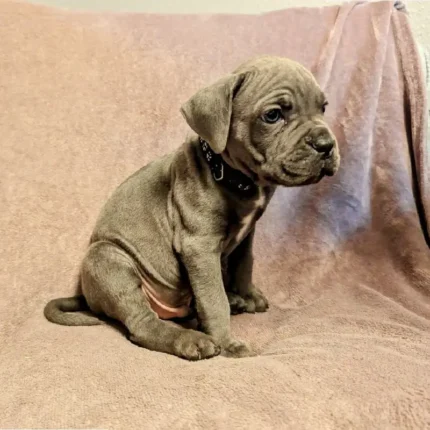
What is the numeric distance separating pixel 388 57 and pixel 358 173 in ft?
1.76

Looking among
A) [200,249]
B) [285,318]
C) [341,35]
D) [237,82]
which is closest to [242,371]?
[200,249]

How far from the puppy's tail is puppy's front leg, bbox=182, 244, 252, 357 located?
0.41m

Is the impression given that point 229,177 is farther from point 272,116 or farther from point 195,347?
point 195,347

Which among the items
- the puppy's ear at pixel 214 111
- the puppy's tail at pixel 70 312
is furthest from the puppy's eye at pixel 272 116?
the puppy's tail at pixel 70 312

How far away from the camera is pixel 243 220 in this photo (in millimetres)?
1937

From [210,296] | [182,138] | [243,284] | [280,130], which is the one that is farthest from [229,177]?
[182,138]

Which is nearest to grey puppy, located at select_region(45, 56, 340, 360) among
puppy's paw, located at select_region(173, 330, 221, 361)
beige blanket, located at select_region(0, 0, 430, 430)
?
puppy's paw, located at select_region(173, 330, 221, 361)

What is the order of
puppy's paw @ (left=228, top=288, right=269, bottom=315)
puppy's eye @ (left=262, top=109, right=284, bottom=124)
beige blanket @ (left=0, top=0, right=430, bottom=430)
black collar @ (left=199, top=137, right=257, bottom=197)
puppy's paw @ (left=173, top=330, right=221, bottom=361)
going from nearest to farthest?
puppy's paw @ (left=173, top=330, right=221, bottom=361)
puppy's eye @ (left=262, top=109, right=284, bottom=124)
black collar @ (left=199, top=137, right=257, bottom=197)
beige blanket @ (left=0, top=0, right=430, bottom=430)
puppy's paw @ (left=228, top=288, right=269, bottom=315)

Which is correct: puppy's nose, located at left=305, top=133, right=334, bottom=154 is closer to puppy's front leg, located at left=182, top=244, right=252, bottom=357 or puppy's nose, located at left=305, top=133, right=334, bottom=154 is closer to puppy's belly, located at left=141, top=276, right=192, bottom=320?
puppy's front leg, located at left=182, top=244, right=252, bottom=357

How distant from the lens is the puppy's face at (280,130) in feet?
5.73

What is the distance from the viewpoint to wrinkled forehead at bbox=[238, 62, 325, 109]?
1.79 m

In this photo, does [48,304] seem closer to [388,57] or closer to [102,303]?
[102,303]

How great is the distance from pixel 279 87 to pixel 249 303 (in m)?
0.83

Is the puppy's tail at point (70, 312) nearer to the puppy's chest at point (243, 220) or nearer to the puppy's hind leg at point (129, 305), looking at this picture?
the puppy's hind leg at point (129, 305)
